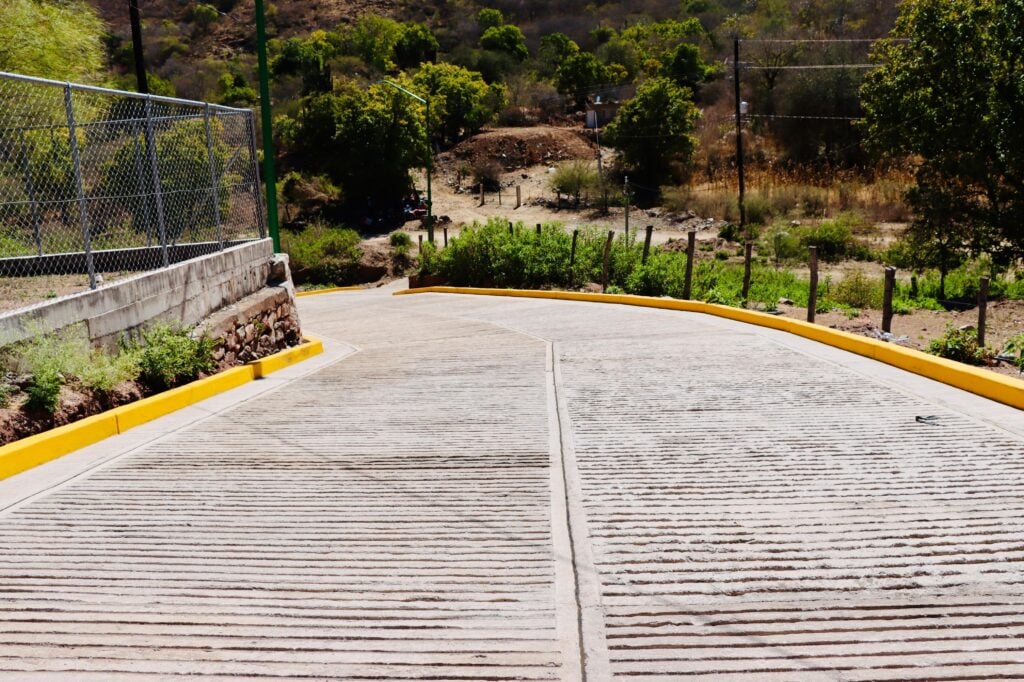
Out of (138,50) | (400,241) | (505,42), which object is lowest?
(400,241)

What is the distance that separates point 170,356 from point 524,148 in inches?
2198

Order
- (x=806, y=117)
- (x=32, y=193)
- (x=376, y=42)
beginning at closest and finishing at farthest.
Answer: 1. (x=32, y=193)
2. (x=806, y=117)
3. (x=376, y=42)

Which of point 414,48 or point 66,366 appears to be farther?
point 414,48

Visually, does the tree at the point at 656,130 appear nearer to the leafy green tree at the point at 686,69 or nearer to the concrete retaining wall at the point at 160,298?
the leafy green tree at the point at 686,69

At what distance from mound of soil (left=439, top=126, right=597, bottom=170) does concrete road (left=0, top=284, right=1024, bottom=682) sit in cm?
5528

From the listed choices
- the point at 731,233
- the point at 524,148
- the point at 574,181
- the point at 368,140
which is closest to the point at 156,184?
the point at 731,233

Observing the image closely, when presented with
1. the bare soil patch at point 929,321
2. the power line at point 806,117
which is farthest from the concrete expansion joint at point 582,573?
the power line at point 806,117

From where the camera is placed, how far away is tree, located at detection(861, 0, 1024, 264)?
24.6 meters

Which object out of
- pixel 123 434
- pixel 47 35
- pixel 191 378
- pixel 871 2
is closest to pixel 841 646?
pixel 123 434

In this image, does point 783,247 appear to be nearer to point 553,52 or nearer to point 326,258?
point 326,258

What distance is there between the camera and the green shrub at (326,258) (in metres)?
39.5

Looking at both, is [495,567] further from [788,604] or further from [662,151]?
[662,151]

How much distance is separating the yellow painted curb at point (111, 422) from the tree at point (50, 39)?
13.2 m

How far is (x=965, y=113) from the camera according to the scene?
25.7m
